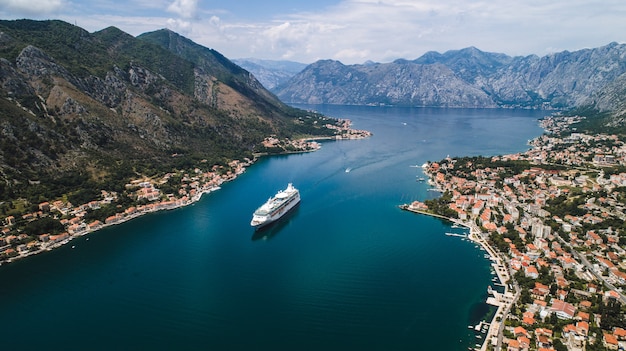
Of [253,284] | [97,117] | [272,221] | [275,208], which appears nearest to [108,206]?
[272,221]

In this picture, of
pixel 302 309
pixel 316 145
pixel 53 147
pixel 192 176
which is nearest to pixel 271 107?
pixel 316 145

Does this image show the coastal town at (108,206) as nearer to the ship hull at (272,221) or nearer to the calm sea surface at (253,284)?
the calm sea surface at (253,284)

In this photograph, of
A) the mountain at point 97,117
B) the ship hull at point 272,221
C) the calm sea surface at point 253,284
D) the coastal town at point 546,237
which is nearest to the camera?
the calm sea surface at point 253,284

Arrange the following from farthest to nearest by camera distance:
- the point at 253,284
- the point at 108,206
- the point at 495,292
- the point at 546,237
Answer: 1. the point at 108,206
2. the point at 546,237
3. the point at 253,284
4. the point at 495,292

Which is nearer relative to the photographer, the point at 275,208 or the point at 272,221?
the point at 272,221

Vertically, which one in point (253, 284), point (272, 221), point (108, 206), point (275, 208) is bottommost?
point (253, 284)

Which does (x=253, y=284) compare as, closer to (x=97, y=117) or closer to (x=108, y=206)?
(x=108, y=206)

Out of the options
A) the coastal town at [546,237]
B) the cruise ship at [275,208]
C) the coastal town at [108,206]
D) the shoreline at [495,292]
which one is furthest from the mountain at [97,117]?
the shoreline at [495,292]
